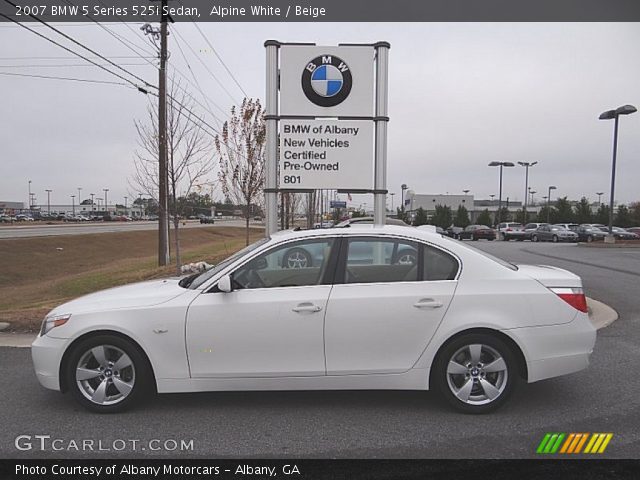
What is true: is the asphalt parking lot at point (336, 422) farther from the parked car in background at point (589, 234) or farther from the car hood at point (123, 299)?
the parked car in background at point (589, 234)

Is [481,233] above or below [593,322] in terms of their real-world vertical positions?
below

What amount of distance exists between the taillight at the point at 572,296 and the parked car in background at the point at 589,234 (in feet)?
131

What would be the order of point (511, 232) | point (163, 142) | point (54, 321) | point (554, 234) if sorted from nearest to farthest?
1. point (54, 321)
2. point (163, 142)
3. point (554, 234)
4. point (511, 232)

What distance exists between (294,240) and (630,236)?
41.7 metres

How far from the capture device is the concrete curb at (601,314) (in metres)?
7.71

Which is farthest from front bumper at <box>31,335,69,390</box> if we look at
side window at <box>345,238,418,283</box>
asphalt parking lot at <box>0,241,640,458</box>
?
side window at <box>345,238,418,283</box>

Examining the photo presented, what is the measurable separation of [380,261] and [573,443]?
2.00 meters

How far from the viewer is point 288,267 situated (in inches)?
181

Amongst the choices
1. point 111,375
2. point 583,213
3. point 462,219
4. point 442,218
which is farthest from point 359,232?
point 583,213

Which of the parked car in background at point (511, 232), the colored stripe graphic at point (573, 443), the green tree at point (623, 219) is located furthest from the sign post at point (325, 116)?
the green tree at point (623, 219)

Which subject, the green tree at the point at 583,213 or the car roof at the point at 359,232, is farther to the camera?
the green tree at the point at 583,213

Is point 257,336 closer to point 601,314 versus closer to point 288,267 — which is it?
point 288,267

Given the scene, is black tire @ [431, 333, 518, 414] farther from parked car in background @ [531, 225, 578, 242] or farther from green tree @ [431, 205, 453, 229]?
green tree @ [431, 205, 453, 229]

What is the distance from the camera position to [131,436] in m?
3.88
